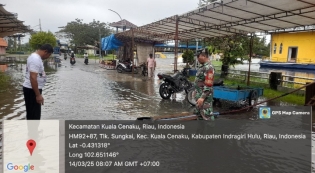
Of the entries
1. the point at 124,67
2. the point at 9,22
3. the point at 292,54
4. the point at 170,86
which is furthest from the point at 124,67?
the point at 292,54

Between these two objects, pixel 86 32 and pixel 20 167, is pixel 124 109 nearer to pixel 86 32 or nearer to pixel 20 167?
pixel 20 167

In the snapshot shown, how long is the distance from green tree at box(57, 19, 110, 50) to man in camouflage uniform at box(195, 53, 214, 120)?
57611 mm

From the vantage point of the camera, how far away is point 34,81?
156 inches

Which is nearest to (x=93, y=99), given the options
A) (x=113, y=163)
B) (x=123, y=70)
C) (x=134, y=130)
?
(x=134, y=130)

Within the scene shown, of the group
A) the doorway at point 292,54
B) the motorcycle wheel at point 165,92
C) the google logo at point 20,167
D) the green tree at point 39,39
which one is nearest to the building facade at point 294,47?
the doorway at point 292,54

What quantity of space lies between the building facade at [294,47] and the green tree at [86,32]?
43.2 m

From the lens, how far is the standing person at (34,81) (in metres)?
4.00

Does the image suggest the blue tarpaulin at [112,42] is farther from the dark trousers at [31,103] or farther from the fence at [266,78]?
the dark trousers at [31,103]

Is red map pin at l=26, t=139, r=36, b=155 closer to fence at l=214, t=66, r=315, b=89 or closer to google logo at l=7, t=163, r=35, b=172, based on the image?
google logo at l=7, t=163, r=35, b=172

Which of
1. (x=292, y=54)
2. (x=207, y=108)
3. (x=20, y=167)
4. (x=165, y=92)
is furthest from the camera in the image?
(x=292, y=54)

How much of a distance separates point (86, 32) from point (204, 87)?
61062mm

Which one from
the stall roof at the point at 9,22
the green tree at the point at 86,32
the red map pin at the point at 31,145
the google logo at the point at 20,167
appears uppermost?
the green tree at the point at 86,32

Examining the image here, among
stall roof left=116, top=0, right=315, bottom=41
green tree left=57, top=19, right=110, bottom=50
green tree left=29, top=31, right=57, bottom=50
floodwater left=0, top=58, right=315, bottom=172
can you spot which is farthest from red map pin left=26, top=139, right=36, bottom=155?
green tree left=57, top=19, right=110, bottom=50

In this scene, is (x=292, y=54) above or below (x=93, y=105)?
above
